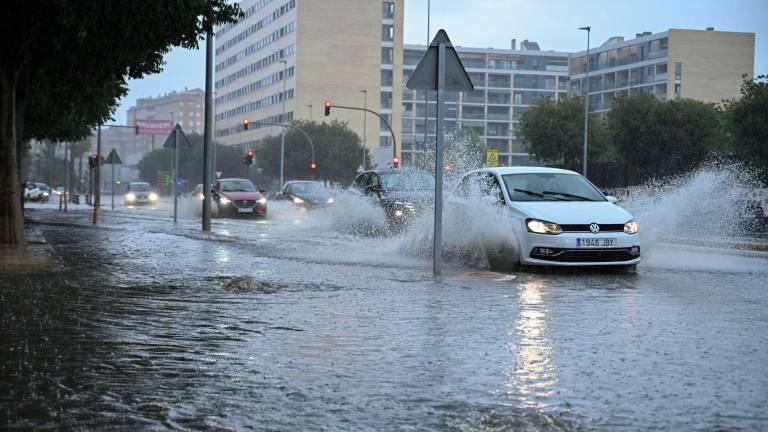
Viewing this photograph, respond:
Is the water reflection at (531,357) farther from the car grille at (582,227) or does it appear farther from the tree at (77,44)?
the tree at (77,44)

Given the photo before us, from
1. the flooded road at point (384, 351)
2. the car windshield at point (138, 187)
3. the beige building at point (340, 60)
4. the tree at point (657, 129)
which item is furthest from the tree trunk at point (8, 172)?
the beige building at point (340, 60)

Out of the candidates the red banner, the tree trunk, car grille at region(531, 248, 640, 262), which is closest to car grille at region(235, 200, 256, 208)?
the tree trunk

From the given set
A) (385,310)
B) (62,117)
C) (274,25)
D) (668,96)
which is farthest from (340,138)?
(385,310)

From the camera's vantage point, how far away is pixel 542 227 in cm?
1397

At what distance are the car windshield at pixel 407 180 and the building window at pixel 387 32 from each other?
349 ft

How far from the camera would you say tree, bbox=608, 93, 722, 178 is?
77.9m

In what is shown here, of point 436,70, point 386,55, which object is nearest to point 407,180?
point 436,70

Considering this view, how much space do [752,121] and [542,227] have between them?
47.9m

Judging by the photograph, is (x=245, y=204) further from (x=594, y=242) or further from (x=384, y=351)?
(x=384, y=351)

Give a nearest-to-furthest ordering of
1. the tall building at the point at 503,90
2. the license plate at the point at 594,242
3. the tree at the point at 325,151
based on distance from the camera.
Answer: the license plate at the point at 594,242
the tree at the point at 325,151
the tall building at the point at 503,90

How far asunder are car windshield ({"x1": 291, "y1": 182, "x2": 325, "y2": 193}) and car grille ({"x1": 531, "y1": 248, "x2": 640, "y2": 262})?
24520 mm

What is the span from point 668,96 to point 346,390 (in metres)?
128

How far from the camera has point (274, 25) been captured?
447ft

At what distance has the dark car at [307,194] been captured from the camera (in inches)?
1464
